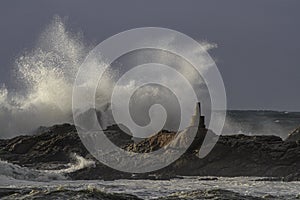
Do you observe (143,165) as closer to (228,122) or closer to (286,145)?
(286,145)

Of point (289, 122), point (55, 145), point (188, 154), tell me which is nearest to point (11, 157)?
point (55, 145)

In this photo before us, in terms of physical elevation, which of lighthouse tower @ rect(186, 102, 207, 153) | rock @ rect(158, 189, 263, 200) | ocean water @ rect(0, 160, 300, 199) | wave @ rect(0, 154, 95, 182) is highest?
lighthouse tower @ rect(186, 102, 207, 153)

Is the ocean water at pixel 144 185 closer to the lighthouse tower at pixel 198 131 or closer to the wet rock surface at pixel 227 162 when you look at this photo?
the wet rock surface at pixel 227 162

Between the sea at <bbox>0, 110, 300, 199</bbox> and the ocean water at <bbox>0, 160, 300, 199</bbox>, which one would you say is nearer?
the sea at <bbox>0, 110, 300, 199</bbox>

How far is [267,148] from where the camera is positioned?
41281 mm

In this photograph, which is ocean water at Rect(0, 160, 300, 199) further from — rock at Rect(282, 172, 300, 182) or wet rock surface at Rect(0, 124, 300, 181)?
wet rock surface at Rect(0, 124, 300, 181)

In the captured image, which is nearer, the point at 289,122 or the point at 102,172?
the point at 102,172

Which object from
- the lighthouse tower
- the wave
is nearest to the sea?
the wave

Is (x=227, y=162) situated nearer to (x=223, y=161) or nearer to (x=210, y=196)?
(x=223, y=161)

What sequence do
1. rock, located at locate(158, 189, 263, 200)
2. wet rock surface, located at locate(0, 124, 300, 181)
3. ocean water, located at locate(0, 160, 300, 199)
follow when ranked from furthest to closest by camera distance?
wet rock surface, located at locate(0, 124, 300, 181) < ocean water, located at locate(0, 160, 300, 199) < rock, located at locate(158, 189, 263, 200)

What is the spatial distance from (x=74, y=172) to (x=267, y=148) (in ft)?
38.2

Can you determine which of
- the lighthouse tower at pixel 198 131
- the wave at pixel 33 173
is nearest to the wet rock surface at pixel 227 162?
the lighthouse tower at pixel 198 131

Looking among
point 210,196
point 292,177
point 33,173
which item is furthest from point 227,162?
point 210,196

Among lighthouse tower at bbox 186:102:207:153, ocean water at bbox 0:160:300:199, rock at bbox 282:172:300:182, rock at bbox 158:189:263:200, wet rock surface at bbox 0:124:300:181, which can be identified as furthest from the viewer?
lighthouse tower at bbox 186:102:207:153
